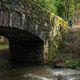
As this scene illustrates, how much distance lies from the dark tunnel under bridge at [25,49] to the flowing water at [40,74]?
1751 millimetres

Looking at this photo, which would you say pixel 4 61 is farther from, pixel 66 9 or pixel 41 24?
pixel 66 9

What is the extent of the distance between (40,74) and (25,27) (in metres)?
2.91

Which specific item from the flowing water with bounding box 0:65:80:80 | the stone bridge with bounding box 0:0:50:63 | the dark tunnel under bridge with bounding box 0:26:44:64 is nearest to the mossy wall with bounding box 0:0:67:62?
the stone bridge with bounding box 0:0:50:63

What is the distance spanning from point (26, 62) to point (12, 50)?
2.12 metres

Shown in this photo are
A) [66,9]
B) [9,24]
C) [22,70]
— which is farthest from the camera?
[66,9]

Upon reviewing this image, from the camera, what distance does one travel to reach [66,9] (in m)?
37.2

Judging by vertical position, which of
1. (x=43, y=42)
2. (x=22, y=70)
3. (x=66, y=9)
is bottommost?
(x=22, y=70)

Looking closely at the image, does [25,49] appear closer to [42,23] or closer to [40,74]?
[42,23]

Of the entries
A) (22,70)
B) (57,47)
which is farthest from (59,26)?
(22,70)

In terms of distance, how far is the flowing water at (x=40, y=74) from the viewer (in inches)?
713

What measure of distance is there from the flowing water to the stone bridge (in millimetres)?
2067

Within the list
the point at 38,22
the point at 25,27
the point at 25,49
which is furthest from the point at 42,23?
the point at 25,49

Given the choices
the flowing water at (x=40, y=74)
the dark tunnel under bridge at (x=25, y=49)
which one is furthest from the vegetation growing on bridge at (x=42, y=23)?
the flowing water at (x=40, y=74)

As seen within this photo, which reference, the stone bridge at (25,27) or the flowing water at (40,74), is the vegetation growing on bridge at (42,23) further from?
the flowing water at (40,74)
